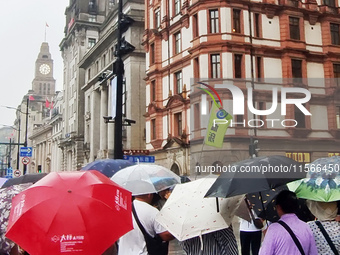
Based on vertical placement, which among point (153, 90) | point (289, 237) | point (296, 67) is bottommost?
point (289, 237)

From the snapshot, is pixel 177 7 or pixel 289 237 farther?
pixel 177 7

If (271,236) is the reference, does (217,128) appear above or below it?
above

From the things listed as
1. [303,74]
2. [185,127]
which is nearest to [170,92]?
[185,127]

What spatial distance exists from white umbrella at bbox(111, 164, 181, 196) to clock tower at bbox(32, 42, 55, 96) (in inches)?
7008

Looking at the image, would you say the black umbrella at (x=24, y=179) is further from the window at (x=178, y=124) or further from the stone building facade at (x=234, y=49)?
the window at (x=178, y=124)

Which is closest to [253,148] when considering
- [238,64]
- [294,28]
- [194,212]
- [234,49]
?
[194,212]

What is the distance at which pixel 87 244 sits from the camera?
3439 mm

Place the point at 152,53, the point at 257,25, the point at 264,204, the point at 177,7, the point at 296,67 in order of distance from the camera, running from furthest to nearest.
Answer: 1. the point at 152,53
2. the point at 177,7
3. the point at 296,67
4. the point at 257,25
5. the point at 264,204

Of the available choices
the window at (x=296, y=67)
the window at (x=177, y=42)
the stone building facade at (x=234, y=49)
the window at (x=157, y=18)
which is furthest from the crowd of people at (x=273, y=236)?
the window at (x=157, y=18)

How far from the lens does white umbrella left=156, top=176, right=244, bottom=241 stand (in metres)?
4.60

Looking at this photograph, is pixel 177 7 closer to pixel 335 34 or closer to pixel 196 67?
pixel 196 67

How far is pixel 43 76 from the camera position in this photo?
592ft

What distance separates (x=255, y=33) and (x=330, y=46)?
644 cm

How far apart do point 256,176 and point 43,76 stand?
607 ft
